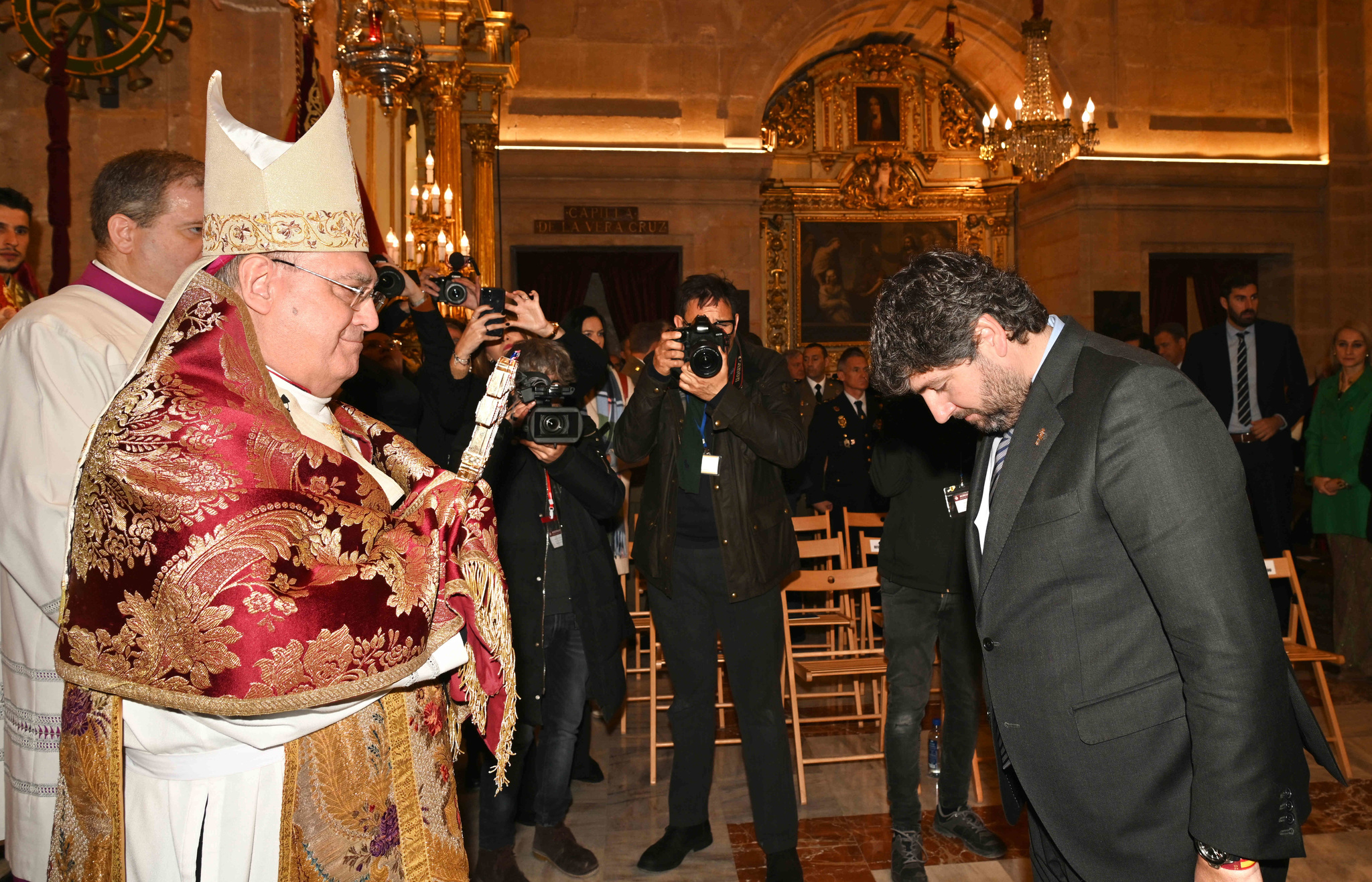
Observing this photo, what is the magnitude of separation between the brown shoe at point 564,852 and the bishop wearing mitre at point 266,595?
5.92 feet

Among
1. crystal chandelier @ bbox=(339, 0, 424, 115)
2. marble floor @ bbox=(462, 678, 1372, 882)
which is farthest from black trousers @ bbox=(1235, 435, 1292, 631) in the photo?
crystal chandelier @ bbox=(339, 0, 424, 115)

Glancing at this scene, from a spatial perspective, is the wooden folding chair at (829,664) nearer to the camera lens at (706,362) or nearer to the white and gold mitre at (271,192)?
the camera lens at (706,362)

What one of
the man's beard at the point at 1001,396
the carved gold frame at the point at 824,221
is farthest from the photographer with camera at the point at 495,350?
the carved gold frame at the point at 824,221

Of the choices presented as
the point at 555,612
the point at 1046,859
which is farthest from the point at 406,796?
the point at 555,612

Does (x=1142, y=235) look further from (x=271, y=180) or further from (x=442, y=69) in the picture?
(x=271, y=180)

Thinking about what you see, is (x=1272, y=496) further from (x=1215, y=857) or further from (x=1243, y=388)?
(x=1215, y=857)

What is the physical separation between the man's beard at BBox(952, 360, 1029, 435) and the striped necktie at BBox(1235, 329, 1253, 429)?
530 cm

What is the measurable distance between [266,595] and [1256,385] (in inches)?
255

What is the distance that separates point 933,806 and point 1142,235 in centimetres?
988

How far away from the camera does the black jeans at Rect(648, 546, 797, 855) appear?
318 centimetres

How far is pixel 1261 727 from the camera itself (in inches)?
59.2

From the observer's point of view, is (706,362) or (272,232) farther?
(706,362)

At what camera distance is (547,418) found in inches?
76.9

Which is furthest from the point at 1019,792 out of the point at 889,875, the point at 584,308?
the point at 584,308
